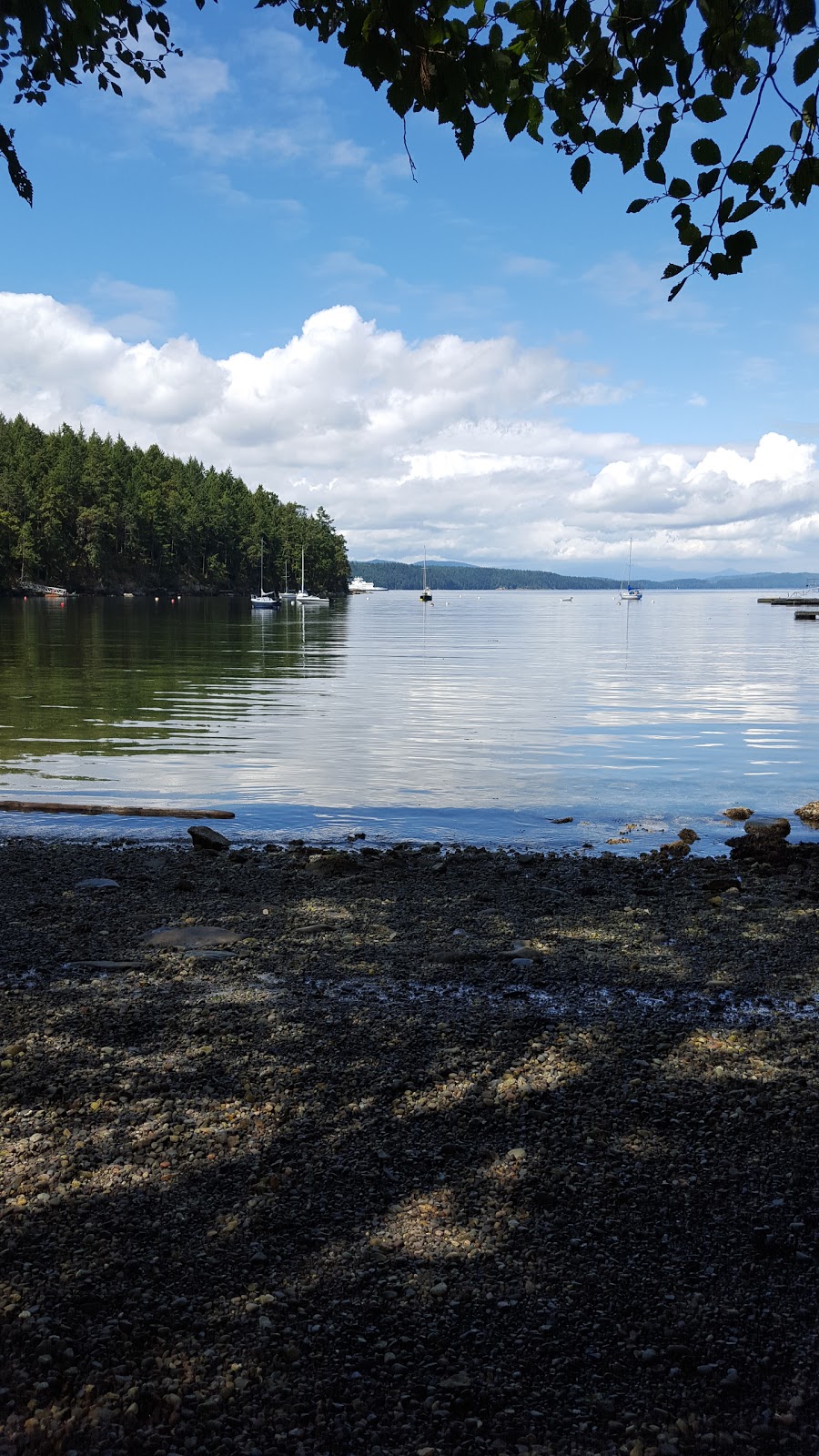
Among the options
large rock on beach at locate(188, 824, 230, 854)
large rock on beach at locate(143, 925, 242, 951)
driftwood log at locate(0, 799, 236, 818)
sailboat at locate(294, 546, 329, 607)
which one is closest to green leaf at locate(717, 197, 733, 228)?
large rock on beach at locate(143, 925, 242, 951)

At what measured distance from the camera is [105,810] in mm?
13898

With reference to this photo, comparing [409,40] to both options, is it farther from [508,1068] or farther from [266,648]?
[266,648]

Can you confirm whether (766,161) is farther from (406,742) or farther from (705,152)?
(406,742)

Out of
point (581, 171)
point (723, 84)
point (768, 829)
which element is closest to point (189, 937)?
point (581, 171)

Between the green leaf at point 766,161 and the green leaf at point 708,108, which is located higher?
the green leaf at point 708,108

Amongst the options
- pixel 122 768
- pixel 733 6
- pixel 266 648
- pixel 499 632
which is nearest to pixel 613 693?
pixel 122 768

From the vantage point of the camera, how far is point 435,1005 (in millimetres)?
6223

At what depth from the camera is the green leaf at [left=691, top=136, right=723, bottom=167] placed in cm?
457

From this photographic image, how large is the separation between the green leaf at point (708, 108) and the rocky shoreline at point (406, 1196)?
4.77m

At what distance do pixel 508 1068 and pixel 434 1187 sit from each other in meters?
1.20

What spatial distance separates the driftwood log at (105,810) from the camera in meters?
13.8

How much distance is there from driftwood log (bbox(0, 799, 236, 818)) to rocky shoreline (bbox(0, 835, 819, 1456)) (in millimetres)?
6032

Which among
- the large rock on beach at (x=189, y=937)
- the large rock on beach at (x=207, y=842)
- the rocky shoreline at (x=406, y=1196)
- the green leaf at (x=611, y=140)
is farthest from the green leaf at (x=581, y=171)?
the large rock on beach at (x=207, y=842)

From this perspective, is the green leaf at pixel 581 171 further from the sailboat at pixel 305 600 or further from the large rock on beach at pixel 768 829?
the sailboat at pixel 305 600
